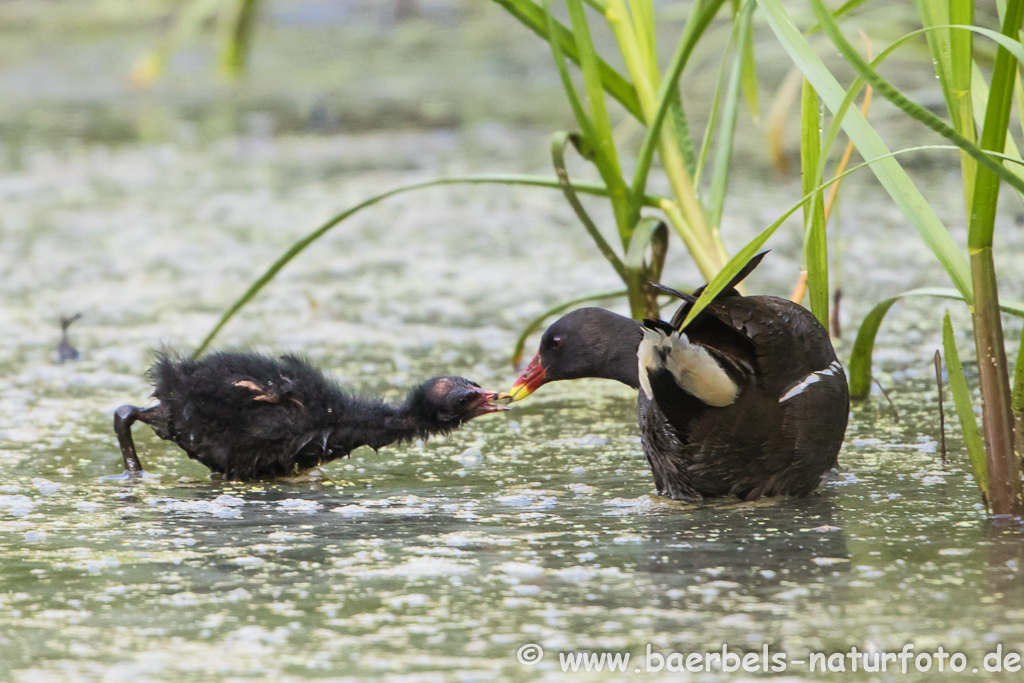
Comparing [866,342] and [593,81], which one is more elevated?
[593,81]

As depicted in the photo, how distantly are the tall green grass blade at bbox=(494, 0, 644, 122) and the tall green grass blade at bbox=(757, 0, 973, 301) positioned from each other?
107 cm

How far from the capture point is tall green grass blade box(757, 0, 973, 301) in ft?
8.55

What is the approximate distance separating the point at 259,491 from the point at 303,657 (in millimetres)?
1251

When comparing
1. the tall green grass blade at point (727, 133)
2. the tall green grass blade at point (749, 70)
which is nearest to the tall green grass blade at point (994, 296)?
the tall green grass blade at point (727, 133)

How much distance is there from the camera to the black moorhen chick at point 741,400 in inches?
111

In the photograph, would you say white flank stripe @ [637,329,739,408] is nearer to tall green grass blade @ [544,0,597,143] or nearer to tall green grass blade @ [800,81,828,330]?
tall green grass blade @ [800,81,828,330]

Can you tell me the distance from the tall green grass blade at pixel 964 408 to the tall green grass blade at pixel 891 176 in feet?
0.38

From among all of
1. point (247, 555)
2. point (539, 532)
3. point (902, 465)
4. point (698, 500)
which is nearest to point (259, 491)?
point (247, 555)

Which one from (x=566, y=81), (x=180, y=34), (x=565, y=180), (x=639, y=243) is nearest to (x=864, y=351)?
(x=639, y=243)

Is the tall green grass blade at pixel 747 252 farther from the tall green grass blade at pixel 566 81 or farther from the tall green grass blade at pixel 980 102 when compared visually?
the tall green grass blade at pixel 566 81

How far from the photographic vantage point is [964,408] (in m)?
2.63

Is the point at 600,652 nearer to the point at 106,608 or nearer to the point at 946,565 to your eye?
the point at 946,565

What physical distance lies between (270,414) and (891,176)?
171 cm

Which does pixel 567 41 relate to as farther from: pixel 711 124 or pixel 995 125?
pixel 995 125
